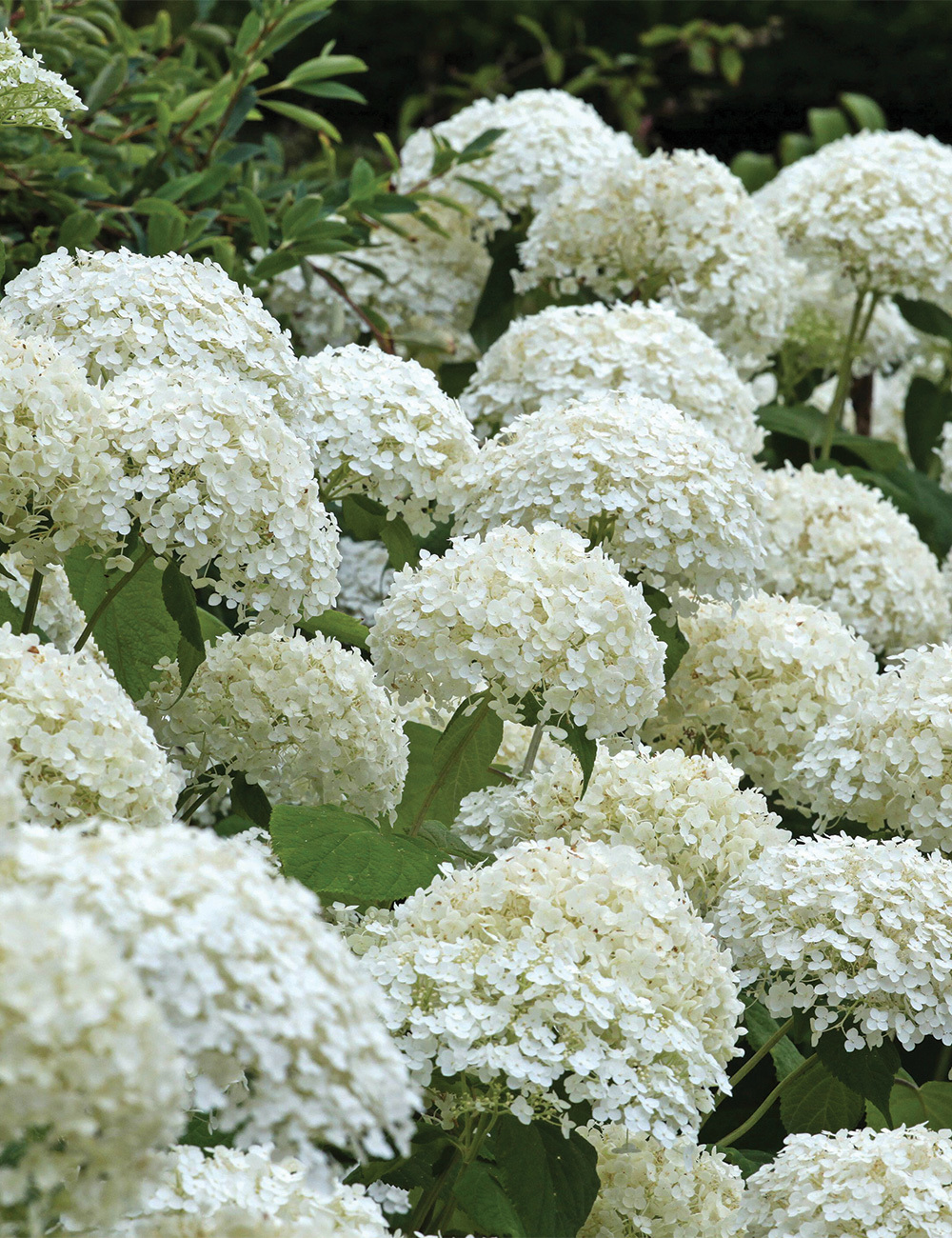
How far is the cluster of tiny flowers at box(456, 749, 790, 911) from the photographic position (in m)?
1.99

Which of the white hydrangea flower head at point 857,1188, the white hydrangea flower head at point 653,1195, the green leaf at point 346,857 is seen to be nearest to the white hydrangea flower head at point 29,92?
the green leaf at point 346,857

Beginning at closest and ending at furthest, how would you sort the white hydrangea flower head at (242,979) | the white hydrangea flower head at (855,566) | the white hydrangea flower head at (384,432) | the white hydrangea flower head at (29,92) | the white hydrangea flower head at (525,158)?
the white hydrangea flower head at (242,979) → the white hydrangea flower head at (29,92) → the white hydrangea flower head at (384,432) → the white hydrangea flower head at (855,566) → the white hydrangea flower head at (525,158)

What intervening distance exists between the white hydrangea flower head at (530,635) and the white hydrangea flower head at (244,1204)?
2.11 feet

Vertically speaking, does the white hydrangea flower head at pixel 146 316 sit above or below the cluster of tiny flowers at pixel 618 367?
above

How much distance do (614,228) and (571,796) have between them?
158 centimetres

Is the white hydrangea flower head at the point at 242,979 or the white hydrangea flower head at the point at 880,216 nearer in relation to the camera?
the white hydrangea flower head at the point at 242,979

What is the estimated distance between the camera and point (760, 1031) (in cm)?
207

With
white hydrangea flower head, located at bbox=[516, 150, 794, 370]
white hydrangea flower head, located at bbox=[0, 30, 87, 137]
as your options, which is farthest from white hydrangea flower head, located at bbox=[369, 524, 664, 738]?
white hydrangea flower head, located at bbox=[516, 150, 794, 370]

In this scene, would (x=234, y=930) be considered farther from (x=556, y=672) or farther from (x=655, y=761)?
(x=655, y=761)

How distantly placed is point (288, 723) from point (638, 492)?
57 cm

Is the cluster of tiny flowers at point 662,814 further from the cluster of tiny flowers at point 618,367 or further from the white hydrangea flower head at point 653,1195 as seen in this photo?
the cluster of tiny flowers at point 618,367

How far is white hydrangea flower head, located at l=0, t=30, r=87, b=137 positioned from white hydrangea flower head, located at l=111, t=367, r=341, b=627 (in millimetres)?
388

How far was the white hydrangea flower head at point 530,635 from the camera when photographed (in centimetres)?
180

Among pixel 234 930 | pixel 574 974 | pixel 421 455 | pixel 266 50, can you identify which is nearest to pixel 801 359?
pixel 266 50
